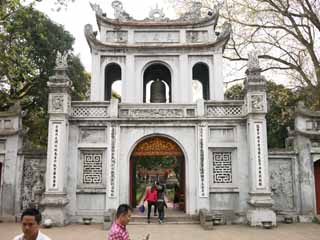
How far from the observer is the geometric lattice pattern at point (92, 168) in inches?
449

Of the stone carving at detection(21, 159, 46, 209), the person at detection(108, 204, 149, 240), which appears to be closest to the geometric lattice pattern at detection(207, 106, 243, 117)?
the stone carving at detection(21, 159, 46, 209)

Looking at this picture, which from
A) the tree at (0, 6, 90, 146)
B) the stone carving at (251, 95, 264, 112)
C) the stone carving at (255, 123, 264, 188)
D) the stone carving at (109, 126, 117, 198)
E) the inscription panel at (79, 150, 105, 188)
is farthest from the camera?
the tree at (0, 6, 90, 146)

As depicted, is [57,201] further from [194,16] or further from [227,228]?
[194,16]

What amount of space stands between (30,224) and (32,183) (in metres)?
9.72

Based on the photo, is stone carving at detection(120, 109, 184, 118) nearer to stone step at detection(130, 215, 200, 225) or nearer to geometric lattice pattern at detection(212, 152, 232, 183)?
geometric lattice pattern at detection(212, 152, 232, 183)

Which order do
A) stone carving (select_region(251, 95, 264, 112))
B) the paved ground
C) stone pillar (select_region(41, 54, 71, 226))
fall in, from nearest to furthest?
the paved ground
stone pillar (select_region(41, 54, 71, 226))
stone carving (select_region(251, 95, 264, 112))

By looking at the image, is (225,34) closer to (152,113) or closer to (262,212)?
(152,113)

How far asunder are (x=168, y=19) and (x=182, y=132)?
496 centimetres

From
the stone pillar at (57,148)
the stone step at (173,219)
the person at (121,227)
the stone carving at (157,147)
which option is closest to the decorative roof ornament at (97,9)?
the stone pillar at (57,148)

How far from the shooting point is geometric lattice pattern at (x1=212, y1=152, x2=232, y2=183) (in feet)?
37.5

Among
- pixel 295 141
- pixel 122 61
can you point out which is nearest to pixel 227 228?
pixel 295 141

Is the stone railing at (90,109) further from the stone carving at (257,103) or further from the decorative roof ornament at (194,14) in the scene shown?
the decorative roof ornament at (194,14)

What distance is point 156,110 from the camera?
11.7 meters

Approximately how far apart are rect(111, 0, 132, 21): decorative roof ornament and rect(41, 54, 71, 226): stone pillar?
11.6 feet
